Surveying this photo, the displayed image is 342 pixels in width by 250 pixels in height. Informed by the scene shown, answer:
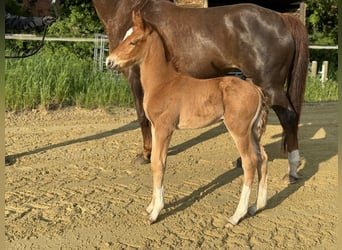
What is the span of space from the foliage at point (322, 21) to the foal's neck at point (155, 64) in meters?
12.3

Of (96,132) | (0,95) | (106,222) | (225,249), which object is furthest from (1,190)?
(96,132)

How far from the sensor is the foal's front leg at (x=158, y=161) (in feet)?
10.4

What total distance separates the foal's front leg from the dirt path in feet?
0.42

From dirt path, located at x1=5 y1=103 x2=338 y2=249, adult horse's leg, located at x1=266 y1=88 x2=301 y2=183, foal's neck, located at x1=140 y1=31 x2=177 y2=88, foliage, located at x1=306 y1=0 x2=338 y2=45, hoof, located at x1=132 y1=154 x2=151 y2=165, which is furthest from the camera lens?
foliage, located at x1=306 y1=0 x2=338 y2=45

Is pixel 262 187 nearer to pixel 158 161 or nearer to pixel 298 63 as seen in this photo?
pixel 158 161

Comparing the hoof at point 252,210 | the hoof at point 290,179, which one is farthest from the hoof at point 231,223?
the hoof at point 290,179

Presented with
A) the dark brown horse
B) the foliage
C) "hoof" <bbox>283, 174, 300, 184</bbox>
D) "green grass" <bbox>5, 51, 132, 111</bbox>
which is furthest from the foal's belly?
the foliage

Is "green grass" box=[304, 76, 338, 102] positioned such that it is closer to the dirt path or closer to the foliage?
the foliage

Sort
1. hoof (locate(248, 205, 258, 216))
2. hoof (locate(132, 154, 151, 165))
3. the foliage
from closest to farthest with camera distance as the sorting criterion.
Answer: hoof (locate(248, 205, 258, 216)) < hoof (locate(132, 154, 151, 165)) < the foliage

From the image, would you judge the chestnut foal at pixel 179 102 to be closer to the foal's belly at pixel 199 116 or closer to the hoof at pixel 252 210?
the foal's belly at pixel 199 116

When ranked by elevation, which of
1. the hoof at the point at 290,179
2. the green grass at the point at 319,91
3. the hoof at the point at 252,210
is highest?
the hoof at the point at 252,210

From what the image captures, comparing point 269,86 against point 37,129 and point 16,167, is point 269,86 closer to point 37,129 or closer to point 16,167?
point 16,167

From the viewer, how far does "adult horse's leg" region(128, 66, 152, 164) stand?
4.63m

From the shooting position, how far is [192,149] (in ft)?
18.1
